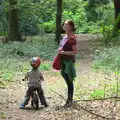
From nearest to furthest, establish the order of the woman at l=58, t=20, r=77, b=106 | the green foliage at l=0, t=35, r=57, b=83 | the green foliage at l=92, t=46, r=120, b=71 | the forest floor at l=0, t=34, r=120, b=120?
the forest floor at l=0, t=34, r=120, b=120
the woman at l=58, t=20, r=77, b=106
the green foliage at l=0, t=35, r=57, b=83
the green foliage at l=92, t=46, r=120, b=71

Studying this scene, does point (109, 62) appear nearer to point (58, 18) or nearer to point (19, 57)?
point (19, 57)

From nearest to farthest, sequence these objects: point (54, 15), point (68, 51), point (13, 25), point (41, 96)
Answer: point (68, 51)
point (41, 96)
point (13, 25)
point (54, 15)

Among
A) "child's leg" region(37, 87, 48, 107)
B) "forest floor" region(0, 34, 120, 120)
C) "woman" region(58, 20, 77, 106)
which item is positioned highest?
"woman" region(58, 20, 77, 106)

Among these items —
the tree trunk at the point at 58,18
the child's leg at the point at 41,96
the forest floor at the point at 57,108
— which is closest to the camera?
the forest floor at the point at 57,108

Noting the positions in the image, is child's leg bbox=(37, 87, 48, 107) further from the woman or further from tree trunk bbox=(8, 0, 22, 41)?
tree trunk bbox=(8, 0, 22, 41)

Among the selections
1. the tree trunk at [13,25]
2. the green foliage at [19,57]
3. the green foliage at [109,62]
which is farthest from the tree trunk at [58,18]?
the green foliage at [109,62]

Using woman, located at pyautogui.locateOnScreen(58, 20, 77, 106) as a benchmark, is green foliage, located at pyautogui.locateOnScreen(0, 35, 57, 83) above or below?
below

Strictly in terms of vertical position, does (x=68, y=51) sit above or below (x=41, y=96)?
above

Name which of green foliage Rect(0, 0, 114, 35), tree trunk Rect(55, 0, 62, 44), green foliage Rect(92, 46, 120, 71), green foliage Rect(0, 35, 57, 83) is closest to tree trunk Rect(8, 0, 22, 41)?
green foliage Rect(0, 0, 114, 35)

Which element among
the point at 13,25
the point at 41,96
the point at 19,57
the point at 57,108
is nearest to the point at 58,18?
the point at 13,25

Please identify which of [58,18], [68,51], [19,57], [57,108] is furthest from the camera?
[58,18]

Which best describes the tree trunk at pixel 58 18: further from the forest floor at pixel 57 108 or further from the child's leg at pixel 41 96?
the child's leg at pixel 41 96

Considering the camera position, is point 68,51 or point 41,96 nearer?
point 68,51

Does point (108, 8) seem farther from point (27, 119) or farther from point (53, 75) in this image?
point (27, 119)
